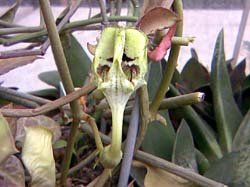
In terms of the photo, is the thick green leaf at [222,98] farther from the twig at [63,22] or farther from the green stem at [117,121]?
the green stem at [117,121]

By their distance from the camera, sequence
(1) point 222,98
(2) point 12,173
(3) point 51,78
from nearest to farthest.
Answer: (2) point 12,173
(1) point 222,98
(3) point 51,78

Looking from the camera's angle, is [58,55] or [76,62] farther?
[76,62]

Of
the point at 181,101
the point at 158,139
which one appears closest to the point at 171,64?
the point at 181,101

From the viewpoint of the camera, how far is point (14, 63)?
1.34 ft

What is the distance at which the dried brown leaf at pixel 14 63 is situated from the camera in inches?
16.0

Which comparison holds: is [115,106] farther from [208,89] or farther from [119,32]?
[208,89]

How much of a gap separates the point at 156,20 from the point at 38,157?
0.11m

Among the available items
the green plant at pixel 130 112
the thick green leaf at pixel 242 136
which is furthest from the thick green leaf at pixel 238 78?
the thick green leaf at pixel 242 136

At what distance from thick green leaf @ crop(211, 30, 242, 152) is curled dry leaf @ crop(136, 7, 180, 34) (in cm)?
27

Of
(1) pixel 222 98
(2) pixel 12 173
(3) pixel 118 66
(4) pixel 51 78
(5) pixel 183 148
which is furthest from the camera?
(4) pixel 51 78

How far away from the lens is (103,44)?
250 mm

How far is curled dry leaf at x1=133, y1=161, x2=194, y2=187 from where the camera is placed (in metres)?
0.38

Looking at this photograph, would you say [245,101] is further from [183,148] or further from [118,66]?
[118,66]

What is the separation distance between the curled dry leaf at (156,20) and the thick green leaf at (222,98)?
266 mm
